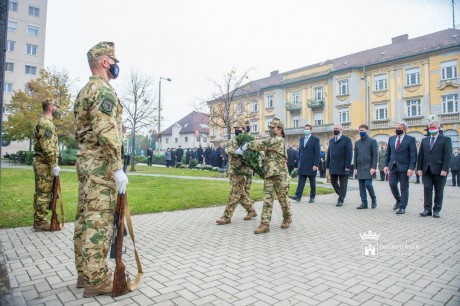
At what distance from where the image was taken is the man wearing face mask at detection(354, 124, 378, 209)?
29.3 feet

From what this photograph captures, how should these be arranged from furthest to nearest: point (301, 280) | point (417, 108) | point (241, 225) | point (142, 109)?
1. point (417, 108)
2. point (142, 109)
3. point (241, 225)
4. point (301, 280)

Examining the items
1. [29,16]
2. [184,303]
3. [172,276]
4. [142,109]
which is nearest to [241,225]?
[172,276]

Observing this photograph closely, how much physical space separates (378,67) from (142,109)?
29.8 metres

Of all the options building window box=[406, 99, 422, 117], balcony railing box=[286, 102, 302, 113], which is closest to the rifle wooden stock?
building window box=[406, 99, 422, 117]

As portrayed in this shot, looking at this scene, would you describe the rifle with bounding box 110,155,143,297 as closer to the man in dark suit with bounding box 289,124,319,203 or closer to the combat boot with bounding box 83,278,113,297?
the combat boot with bounding box 83,278,113,297

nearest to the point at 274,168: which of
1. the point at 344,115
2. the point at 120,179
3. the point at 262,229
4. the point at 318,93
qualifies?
the point at 262,229

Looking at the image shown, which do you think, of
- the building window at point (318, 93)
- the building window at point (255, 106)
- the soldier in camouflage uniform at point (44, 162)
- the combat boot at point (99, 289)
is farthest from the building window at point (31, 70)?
the combat boot at point (99, 289)

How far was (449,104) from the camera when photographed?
32938 millimetres

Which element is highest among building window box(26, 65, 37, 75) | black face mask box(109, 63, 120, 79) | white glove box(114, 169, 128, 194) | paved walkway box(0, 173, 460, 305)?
building window box(26, 65, 37, 75)

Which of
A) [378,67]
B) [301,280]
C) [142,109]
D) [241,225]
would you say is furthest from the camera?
[378,67]

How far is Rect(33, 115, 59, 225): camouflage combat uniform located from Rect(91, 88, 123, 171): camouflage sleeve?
3117 millimetres

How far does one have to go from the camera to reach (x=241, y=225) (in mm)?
6660

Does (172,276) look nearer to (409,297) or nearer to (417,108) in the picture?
(409,297)

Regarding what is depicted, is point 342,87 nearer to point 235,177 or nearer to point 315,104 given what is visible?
point 315,104
